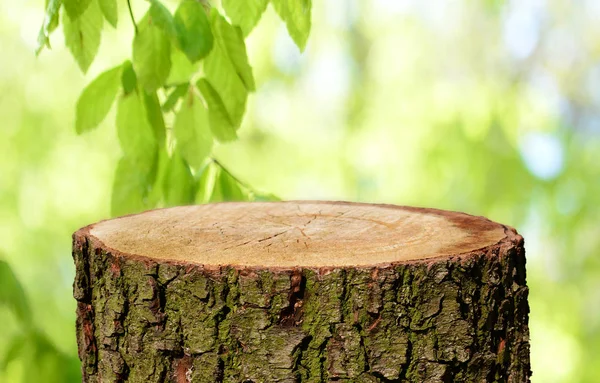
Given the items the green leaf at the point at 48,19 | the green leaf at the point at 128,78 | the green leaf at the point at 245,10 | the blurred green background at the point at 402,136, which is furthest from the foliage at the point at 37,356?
the blurred green background at the point at 402,136

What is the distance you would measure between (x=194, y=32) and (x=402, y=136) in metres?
2.13

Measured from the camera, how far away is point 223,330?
39.3 inches

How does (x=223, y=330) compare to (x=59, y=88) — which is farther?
(x=59, y=88)

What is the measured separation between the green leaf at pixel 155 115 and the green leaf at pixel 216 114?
93 mm

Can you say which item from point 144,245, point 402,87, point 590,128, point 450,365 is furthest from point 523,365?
point 590,128

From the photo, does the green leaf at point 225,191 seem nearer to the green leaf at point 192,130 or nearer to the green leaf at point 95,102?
the green leaf at point 192,130

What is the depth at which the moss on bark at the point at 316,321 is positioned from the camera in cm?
97

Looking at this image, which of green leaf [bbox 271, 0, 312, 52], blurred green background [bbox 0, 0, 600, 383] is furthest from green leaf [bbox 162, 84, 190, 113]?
blurred green background [bbox 0, 0, 600, 383]

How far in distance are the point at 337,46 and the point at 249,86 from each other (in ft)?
6.82

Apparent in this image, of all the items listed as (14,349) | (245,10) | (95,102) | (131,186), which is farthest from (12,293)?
(245,10)

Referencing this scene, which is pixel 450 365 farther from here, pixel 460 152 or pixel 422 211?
pixel 460 152

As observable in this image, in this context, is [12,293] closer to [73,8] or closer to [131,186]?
[131,186]

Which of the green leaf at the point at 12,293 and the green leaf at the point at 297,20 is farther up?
the green leaf at the point at 297,20

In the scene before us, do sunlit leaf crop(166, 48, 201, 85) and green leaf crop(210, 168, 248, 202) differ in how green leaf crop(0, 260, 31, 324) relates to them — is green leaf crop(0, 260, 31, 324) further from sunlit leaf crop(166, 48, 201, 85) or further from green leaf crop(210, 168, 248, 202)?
sunlit leaf crop(166, 48, 201, 85)
